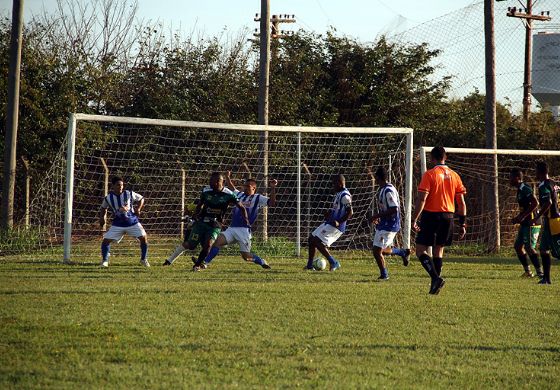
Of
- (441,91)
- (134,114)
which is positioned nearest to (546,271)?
(134,114)

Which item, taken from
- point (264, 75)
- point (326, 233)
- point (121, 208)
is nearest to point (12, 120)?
point (121, 208)

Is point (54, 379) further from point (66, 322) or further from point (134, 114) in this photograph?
point (134, 114)

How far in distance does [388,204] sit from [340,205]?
133 centimetres

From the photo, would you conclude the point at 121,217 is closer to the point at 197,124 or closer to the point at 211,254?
the point at 211,254

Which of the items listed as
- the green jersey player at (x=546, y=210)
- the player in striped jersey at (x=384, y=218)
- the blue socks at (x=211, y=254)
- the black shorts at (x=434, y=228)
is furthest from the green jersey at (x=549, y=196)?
the blue socks at (x=211, y=254)

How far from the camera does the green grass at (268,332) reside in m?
6.88

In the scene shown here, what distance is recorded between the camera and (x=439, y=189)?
41.3ft

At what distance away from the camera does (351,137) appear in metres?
24.3

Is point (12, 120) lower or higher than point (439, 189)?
higher

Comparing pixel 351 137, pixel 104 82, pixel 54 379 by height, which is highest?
pixel 104 82

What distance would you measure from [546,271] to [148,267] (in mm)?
6671

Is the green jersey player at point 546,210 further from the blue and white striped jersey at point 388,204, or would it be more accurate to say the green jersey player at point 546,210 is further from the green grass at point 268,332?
the blue and white striped jersey at point 388,204

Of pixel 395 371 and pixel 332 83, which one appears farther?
pixel 332 83

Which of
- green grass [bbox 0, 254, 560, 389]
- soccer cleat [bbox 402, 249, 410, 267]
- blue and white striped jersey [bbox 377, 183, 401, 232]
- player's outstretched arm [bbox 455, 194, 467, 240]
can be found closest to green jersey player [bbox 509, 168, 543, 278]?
green grass [bbox 0, 254, 560, 389]
